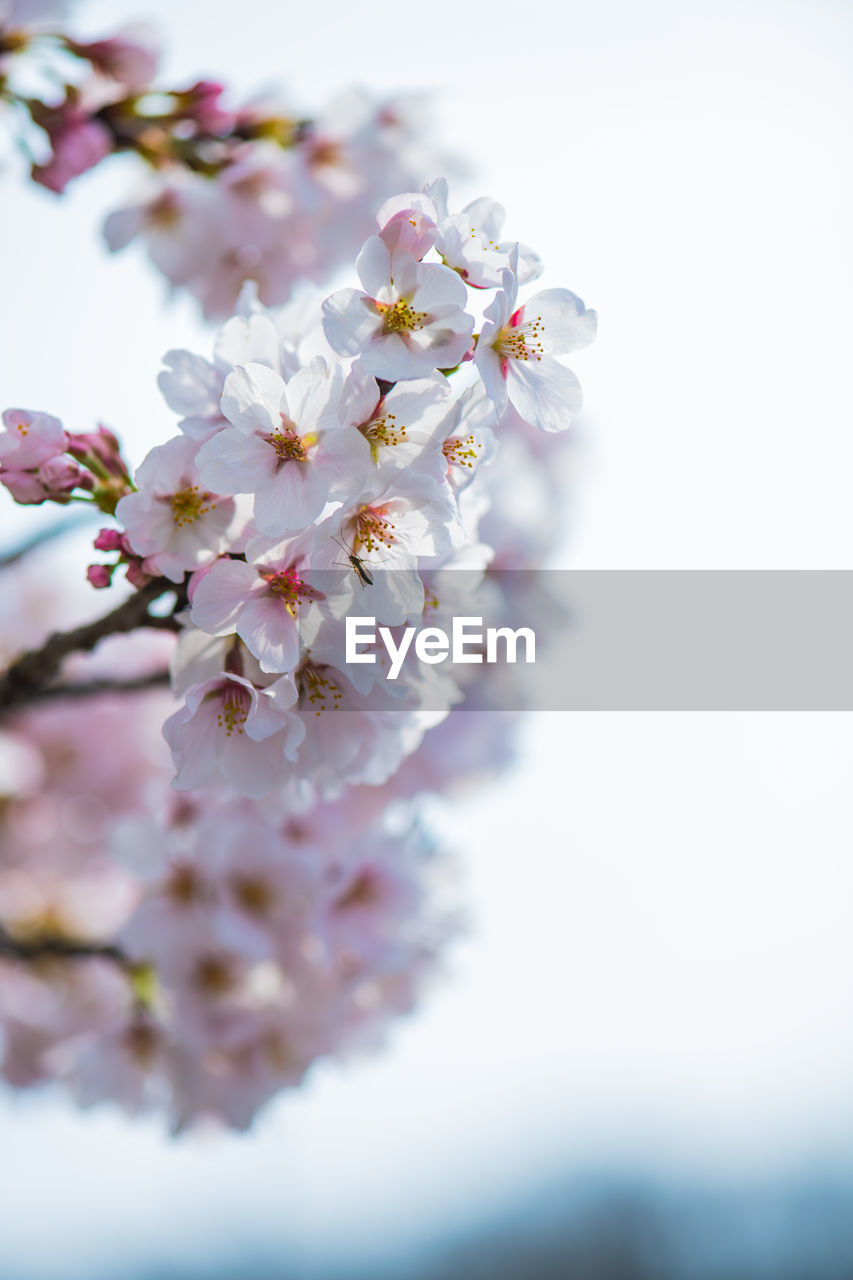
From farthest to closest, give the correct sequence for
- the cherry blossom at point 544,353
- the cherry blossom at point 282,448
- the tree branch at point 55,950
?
the tree branch at point 55,950
the cherry blossom at point 544,353
the cherry blossom at point 282,448

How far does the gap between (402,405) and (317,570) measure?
161 mm

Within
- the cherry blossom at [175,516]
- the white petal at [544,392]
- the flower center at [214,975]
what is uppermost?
the white petal at [544,392]

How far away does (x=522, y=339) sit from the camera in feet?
3.01

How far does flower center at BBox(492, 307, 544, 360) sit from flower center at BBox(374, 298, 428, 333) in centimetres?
10

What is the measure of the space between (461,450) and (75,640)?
18.1 inches

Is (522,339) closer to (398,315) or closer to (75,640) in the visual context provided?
(398,315)

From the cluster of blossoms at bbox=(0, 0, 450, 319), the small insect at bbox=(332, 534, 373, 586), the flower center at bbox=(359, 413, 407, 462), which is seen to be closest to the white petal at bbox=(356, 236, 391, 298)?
the flower center at bbox=(359, 413, 407, 462)

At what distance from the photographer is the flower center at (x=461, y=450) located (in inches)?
34.8

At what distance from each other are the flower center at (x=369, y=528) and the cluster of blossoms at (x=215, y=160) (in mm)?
1187

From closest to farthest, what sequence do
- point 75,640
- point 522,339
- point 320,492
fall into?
point 320,492
point 522,339
point 75,640

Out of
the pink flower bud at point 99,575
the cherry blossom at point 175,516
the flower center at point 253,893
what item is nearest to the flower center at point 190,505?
the cherry blossom at point 175,516

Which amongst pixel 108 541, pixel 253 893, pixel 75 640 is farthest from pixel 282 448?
pixel 253 893

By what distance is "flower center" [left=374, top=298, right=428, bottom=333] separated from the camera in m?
0.82

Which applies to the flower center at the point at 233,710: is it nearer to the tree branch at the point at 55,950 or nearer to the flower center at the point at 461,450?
the flower center at the point at 461,450
